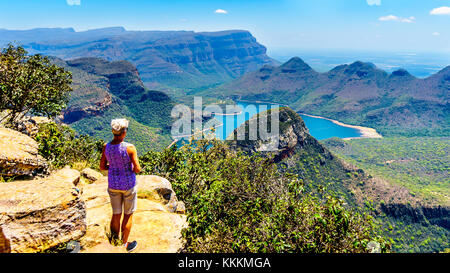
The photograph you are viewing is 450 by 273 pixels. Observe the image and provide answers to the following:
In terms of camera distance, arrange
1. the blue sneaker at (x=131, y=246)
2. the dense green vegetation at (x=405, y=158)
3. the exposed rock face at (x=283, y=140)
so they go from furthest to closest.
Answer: the dense green vegetation at (x=405, y=158)
the exposed rock face at (x=283, y=140)
the blue sneaker at (x=131, y=246)

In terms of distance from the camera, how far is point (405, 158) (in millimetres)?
113750

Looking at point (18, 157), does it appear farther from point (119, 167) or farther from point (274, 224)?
point (274, 224)

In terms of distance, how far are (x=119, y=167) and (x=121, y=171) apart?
0.12 meters

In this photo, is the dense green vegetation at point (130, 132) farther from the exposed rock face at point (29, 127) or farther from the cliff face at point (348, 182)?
the exposed rock face at point (29, 127)

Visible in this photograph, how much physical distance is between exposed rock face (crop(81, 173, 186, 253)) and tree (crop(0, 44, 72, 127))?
8.87m

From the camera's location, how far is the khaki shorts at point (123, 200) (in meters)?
6.34

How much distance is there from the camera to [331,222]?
6.97 m

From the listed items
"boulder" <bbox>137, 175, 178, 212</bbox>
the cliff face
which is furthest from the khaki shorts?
the cliff face

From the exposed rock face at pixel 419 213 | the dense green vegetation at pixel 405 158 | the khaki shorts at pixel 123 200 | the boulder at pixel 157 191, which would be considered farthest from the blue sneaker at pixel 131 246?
the dense green vegetation at pixel 405 158

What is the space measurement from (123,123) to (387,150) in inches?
5813

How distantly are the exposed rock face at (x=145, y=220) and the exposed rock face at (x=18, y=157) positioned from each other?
82.5 inches

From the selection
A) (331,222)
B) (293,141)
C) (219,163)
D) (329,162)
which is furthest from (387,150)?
(331,222)

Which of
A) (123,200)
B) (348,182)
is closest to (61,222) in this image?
(123,200)
